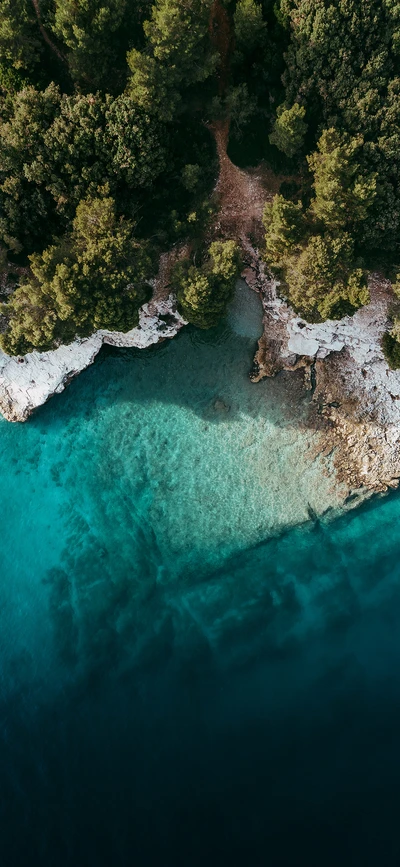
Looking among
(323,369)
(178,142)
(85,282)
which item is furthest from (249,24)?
(323,369)

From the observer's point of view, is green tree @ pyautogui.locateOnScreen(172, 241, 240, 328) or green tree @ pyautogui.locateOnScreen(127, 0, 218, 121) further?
green tree @ pyautogui.locateOnScreen(172, 241, 240, 328)

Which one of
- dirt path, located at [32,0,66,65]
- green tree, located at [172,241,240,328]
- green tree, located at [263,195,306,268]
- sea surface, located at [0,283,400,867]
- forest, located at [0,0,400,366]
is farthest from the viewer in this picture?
sea surface, located at [0,283,400,867]

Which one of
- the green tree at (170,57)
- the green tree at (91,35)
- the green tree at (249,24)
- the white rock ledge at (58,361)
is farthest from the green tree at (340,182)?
the green tree at (91,35)

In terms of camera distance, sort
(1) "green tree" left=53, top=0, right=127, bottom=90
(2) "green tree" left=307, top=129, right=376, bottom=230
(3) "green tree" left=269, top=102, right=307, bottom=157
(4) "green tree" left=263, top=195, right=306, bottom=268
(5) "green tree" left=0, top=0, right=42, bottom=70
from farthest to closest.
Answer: (4) "green tree" left=263, top=195, right=306, bottom=268 → (3) "green tree" left=269, top=102, right=307, bottom=157 → (2) "green tree" left=307, top=129, right=376, bottom=230 → (5) "green tree" left=0, top=0, right=42, bottom=70 → (1) "green tree" left=53, top=0, right=127, bottom=90

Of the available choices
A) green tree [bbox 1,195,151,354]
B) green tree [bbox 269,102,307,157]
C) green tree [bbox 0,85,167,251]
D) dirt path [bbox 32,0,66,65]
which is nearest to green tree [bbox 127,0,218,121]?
green tree [bbox 0,85,167,251]

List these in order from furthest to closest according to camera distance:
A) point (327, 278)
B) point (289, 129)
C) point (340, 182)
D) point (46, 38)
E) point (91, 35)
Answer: point (327, 278) → point (46, 38) → point (289, 129) → point (340, 182) → point (91, 35)

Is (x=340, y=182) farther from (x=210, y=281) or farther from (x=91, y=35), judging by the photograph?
(x=91, y=35)

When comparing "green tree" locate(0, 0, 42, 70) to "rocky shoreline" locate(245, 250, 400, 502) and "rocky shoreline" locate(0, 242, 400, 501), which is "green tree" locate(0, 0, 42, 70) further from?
"rocky shoreline" locate(245, 250, 400, 502)
